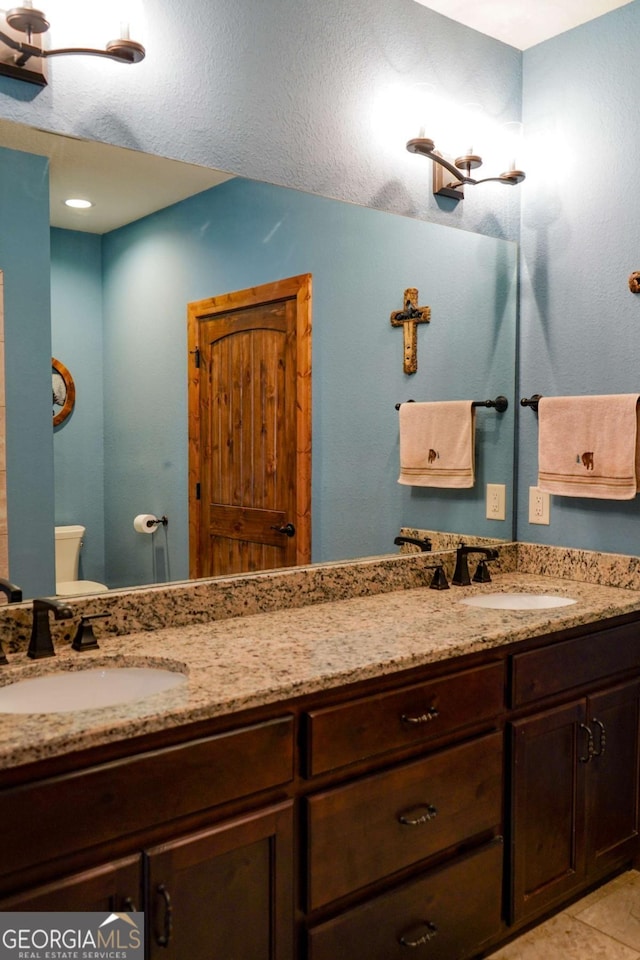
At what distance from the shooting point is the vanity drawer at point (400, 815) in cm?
156

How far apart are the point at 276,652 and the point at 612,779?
4.00 feet

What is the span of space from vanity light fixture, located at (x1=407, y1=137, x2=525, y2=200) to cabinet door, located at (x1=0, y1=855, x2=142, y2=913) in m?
2.04

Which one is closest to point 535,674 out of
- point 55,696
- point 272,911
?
point 272,911

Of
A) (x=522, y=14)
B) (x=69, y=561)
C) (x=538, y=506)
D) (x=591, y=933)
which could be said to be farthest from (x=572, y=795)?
(x=522, y=14)

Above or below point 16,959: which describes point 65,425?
above

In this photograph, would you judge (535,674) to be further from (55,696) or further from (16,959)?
(16,959)

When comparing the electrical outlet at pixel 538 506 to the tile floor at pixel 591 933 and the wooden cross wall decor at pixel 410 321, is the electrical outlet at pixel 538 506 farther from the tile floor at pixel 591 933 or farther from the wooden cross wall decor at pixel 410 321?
the tile floor at pixel 591 933

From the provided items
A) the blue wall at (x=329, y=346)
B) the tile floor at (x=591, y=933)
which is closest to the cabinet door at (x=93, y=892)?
the blue wall at (x=329, y=346)

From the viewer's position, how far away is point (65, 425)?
5.88 ft

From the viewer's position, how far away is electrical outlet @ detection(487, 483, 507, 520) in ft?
8.98

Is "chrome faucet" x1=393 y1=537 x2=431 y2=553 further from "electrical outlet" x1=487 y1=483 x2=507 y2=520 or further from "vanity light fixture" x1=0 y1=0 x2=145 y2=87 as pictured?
"vanity light fixture" x1=0 y1=0 x2=145 y2=87

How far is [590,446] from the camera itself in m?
2.51

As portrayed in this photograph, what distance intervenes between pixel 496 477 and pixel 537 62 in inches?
55.9

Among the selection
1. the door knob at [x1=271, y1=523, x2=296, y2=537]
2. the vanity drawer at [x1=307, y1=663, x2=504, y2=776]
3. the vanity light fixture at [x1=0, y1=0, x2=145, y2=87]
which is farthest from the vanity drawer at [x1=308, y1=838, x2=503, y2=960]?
the vanity light fixture at [x1=0, y1=0, x2=145, y2=87]
